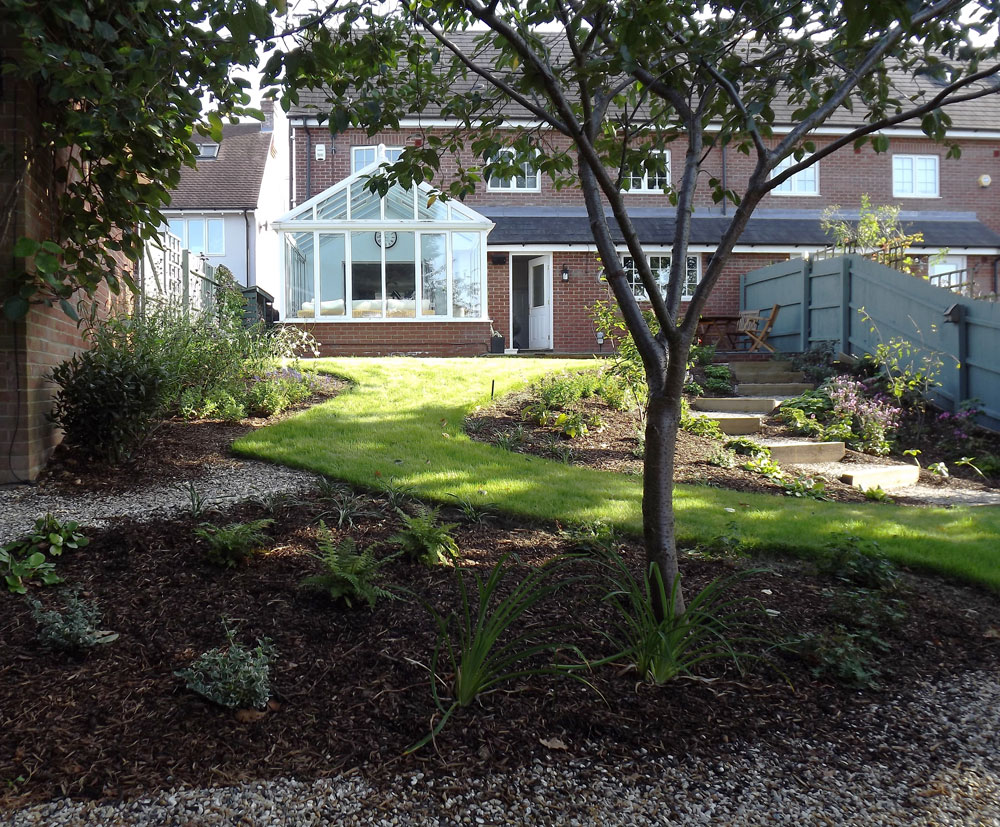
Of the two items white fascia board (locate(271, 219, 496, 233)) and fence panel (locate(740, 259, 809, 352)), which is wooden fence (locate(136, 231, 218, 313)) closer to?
white fascia board (locate(271, 219, 496, 233))

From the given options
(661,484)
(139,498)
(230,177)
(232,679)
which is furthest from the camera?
(230,177)

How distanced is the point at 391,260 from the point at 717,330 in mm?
6627

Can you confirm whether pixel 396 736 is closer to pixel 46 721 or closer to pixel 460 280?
pixel 46 721

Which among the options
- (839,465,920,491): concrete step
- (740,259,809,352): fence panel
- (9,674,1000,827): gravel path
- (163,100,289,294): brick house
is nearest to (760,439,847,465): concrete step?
(839,465,920,491): concrete step

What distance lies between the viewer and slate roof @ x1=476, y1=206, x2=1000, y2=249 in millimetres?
16859

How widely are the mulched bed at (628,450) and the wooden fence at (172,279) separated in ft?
11.4

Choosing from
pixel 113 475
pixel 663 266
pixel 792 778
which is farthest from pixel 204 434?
pixel 663 266

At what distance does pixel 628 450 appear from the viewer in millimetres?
7051

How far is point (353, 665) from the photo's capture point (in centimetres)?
269

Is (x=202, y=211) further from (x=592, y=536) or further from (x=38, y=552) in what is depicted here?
(x=592, y=536)

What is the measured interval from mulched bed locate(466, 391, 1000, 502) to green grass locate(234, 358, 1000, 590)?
1.23 ft

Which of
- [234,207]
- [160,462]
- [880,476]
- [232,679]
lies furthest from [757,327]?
[234,207]

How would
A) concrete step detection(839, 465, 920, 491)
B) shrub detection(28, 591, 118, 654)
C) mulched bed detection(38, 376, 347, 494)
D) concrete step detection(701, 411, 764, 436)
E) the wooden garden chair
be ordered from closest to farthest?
1. shrub detection(28, 591, 118, 654)
2. mulched bed detection(38, 376, 347, 494)
3. concrete step detection(839, 465, 920, 491)
4. concrete step detection(701, 411, 764, 436)
5. the wooden garden chair

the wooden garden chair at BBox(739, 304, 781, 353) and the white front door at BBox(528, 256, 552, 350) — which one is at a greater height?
the white front door at BBox(528, 256, 552, 350)
